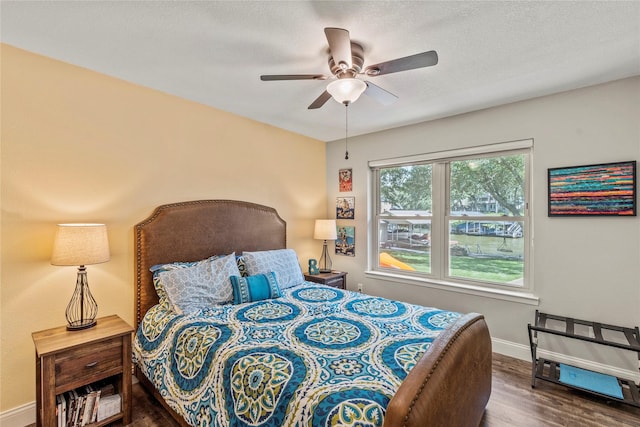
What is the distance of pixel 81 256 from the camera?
193 centimetres

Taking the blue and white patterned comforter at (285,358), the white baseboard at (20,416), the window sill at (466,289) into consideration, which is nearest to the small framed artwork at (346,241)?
the window sill at (466,289)

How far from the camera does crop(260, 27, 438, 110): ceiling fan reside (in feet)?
5.29

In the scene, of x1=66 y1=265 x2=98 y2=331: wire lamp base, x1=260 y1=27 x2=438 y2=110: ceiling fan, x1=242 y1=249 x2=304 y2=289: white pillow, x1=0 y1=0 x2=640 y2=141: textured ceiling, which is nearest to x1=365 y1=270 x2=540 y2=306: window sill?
x1=242 y1=249 x2=304 y2=289: white pillow

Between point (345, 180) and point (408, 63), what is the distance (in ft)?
8.58

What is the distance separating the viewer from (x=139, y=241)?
2.50 m

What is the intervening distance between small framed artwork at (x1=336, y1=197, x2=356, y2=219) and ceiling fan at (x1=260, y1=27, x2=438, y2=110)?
2.16 m

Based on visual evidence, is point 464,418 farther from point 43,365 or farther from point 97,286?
point 97,286

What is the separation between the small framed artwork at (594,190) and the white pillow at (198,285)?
3015 millimetres

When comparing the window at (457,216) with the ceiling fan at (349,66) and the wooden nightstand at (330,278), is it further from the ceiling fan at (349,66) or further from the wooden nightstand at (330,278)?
the ceiling fan at (349,66)

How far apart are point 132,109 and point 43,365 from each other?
1951mm

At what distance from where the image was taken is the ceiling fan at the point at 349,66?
161 centimetres

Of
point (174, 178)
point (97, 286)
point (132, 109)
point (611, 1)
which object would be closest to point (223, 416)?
point (97, 286)

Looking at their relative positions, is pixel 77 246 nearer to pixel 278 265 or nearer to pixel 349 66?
pixel 278 265

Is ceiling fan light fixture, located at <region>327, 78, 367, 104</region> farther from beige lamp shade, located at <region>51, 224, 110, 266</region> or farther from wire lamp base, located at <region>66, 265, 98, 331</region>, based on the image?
wire lamp base, located at <region>66, 265, 98, 331</region>
